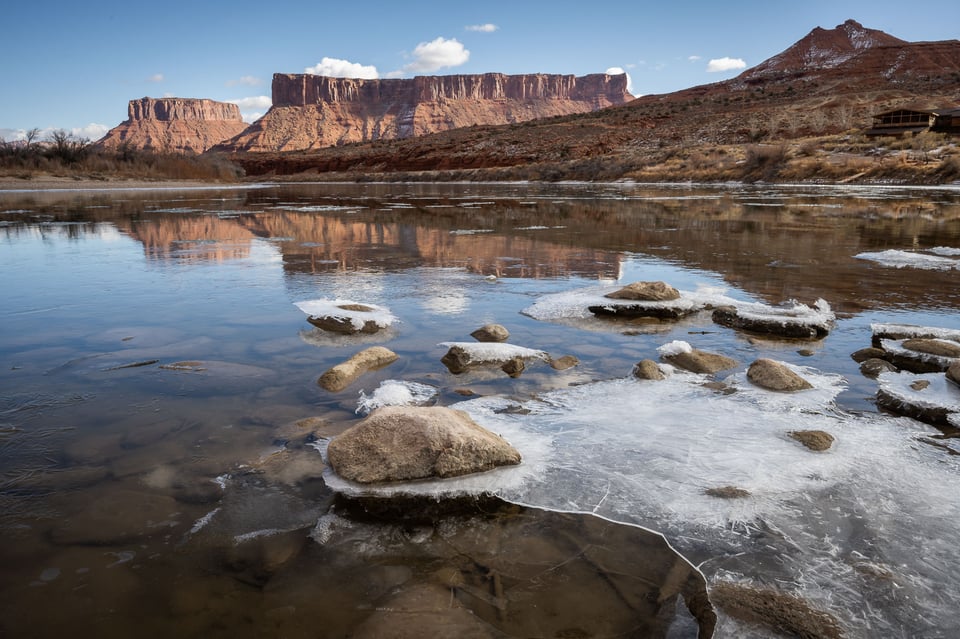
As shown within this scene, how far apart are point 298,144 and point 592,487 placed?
144 metres

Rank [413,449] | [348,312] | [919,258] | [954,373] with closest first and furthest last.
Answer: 1. [413,449]
2. [954,373]
3. [348,312]
4. [919,258]

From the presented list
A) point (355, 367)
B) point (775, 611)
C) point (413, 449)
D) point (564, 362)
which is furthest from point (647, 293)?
point (775, 611)

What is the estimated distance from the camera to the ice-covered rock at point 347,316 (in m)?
5.07

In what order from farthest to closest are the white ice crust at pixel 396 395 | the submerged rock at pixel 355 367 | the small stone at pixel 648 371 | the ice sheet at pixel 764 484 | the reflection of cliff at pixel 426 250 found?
the reflection of cliff at pixel 426 250
the small stone at pixel 648 371
the submerged rock at pixel 355 367
the white ice crust at pixel 396 395
the ice sheet at pixel 764 484

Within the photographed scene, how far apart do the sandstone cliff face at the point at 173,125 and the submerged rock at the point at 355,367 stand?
16982 centimetres

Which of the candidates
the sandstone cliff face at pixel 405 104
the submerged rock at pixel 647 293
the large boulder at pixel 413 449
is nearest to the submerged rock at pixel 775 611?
the large boulder at pixel 413 449

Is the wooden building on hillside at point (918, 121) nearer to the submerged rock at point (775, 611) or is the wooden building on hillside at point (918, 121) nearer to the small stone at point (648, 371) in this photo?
the small stone at point (648, 371)

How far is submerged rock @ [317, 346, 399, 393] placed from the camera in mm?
3842

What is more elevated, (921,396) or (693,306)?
(693,306)

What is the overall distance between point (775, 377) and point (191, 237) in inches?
441

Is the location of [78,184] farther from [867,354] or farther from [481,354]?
[867,354]

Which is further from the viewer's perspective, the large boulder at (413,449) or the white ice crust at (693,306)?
the white ice crust at (693,306)

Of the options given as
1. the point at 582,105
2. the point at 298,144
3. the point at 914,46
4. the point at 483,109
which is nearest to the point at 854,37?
the point at 914,46

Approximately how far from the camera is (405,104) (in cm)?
15500
